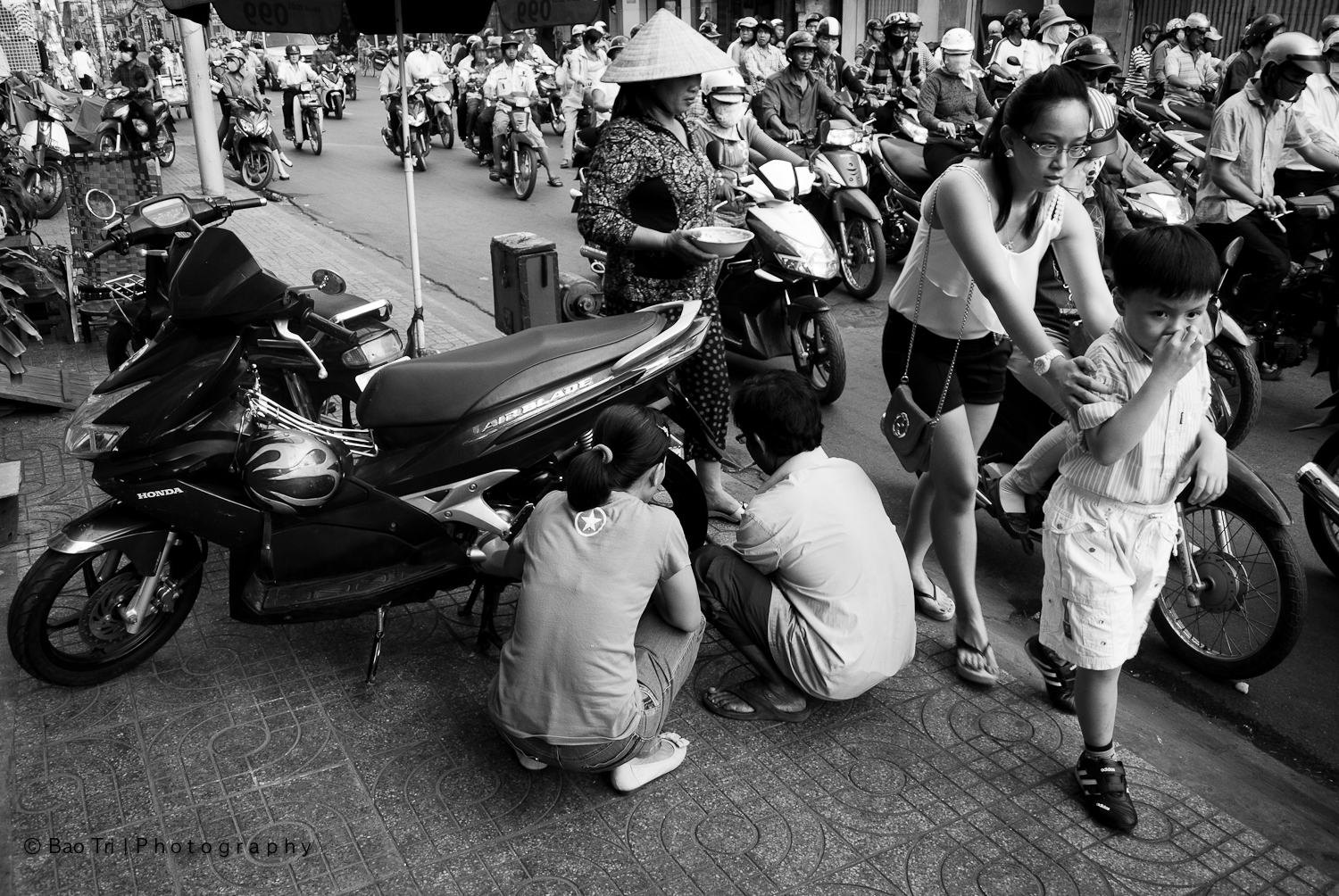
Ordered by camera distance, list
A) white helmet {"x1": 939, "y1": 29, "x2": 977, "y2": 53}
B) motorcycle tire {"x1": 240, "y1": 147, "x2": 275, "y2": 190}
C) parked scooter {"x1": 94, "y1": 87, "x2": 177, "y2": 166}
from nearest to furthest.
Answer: white helmet {"x1": 939, "y1": 29, "x2": 977, "y2": 53}
motorcycle tire {"x1": 240, "y1": 147, "x2": 275, "y2": 190}
parked scooter {"x1": 94, "y1": 87, "x2": 177, "y2": 166}

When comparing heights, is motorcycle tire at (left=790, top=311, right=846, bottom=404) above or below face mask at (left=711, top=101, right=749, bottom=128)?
below

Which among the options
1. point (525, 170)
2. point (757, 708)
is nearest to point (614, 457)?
point (757, 708)

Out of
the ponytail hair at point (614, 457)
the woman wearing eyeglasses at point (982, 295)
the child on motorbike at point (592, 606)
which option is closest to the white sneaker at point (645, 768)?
the child on motorbike at point (592, 606)

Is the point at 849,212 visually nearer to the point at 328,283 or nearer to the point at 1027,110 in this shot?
the point at 328,283

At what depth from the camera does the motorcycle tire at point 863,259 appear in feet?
26.6

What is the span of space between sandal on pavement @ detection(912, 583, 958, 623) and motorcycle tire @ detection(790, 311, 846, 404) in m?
2.22

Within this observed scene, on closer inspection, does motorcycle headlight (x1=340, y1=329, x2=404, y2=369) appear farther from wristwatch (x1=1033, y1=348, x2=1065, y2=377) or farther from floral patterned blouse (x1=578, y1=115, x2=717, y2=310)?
wristwatch (x1=1033, y1=348, x2=1065, y2=377)

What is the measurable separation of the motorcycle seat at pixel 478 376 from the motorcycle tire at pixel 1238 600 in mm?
1907

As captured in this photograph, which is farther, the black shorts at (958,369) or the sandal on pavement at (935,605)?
the sandal on pavement at (935,605)

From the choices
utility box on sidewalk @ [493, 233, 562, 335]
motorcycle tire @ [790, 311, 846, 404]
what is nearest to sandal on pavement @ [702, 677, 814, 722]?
motorcycle tire @ [790, 311, 846, 404]

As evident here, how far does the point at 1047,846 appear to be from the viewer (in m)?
2.68

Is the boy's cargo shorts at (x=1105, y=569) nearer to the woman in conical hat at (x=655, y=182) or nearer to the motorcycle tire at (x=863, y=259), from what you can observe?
the woman in conical hat at (x=655, y=182)

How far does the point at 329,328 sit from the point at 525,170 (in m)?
9.31

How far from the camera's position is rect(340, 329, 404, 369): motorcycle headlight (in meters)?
4.97
